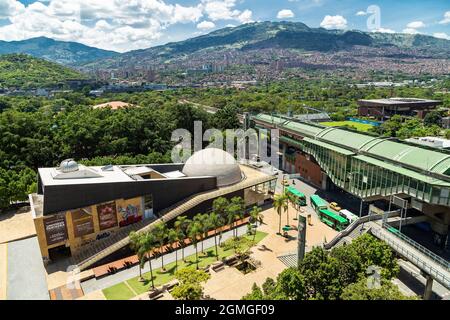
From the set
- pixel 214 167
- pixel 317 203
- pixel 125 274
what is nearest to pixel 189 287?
pixel 125 274

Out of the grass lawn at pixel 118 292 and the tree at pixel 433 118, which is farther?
the tree at pixel 433 118

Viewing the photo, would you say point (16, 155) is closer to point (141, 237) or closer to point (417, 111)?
point (141, 237)

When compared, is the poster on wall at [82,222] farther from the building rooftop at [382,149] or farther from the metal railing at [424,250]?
the building rooftop at [382,149]

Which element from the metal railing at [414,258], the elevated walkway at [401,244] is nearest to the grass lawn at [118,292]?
the elevated walkway at [401,244]

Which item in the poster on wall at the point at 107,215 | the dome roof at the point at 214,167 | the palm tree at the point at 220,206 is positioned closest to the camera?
the poster on wall at the point at 107,215

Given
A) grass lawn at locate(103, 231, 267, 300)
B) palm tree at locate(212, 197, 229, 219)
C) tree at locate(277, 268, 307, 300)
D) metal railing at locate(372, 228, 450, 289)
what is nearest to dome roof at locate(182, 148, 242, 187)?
palm tree at locate(212, 197, 229, 219)

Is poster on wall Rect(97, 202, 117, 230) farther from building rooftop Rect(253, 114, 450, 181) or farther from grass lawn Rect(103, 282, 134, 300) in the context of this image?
building rooftop Rect(253, 114, 450, 181)

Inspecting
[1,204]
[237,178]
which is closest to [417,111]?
[237,178]
